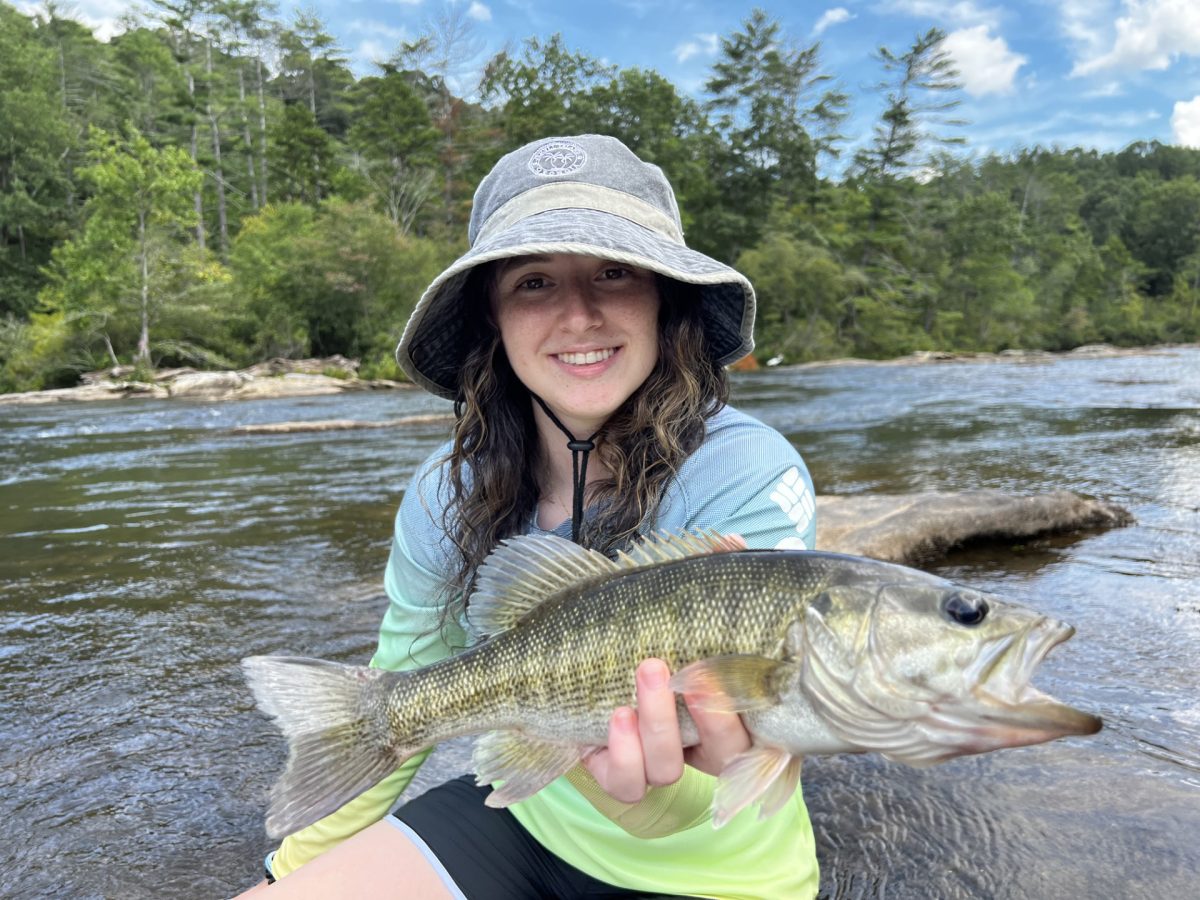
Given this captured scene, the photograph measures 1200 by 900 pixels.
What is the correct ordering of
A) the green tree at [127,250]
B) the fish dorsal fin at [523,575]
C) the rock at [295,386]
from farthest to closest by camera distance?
the green tree at [127,250], the rock at [295,386], the fish dorsal fin at [523,575]

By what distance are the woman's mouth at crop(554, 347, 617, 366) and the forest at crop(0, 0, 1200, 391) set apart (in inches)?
1189

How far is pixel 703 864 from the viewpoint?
76.4 inches

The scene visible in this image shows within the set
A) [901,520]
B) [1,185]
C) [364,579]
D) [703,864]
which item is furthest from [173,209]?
[703,864]

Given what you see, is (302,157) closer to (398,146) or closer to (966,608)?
(398,146)

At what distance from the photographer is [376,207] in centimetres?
4731

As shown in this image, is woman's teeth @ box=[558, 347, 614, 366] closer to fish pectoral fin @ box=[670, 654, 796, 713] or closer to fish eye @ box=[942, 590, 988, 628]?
fish pectoral fin @ box=[670, 654, 796, 713]

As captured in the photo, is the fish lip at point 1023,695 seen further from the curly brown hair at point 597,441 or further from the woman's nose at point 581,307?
the woman's nose at point 581,307

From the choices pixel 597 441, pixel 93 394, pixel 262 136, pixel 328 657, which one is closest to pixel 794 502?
pixel 597 441

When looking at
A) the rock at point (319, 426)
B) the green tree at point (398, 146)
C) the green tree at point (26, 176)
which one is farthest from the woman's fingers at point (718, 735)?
the green tree at point (26, 176)

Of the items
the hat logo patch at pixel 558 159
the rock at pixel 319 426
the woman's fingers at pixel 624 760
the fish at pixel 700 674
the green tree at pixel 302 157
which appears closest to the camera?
the fish at pixel 700 674

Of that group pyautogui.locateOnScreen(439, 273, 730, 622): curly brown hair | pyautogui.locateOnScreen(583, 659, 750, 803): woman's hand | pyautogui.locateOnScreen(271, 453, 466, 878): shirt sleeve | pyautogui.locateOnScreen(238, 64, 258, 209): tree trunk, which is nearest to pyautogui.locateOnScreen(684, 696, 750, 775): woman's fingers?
pyautogui.locateOnScreen(583, 659, 750, 803): woman's hand

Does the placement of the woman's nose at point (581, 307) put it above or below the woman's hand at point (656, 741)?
above

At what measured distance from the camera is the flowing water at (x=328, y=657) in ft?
8.43

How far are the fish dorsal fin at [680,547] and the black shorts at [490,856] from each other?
917 millimetres
